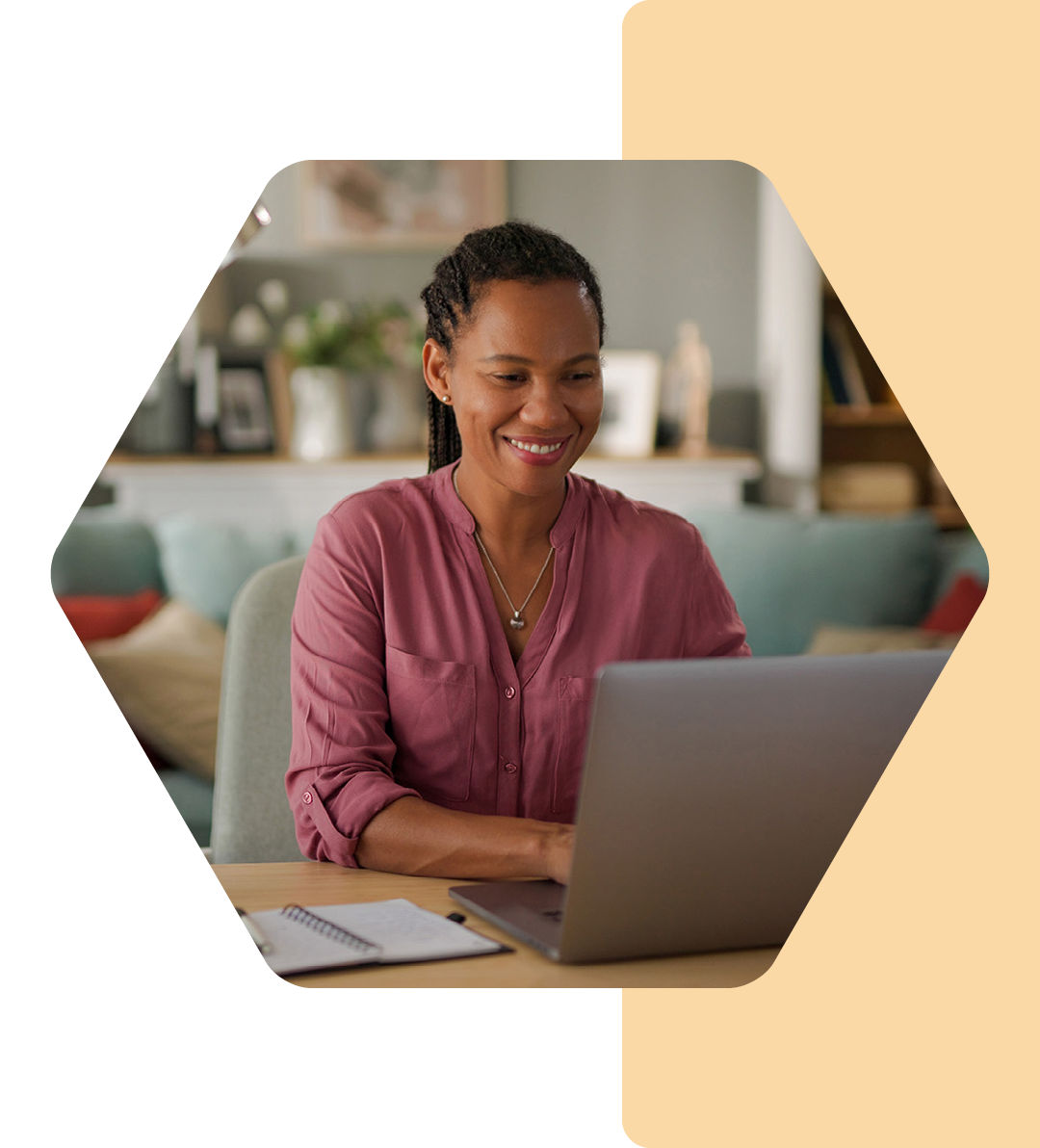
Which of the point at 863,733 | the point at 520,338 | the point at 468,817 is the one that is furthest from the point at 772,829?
the point at 520,338

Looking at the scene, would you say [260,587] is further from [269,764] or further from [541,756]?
[541,756]

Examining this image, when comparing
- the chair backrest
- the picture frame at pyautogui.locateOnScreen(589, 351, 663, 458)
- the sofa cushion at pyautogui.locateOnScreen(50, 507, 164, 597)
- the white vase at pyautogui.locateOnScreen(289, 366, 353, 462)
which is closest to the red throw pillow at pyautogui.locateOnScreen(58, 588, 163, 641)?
the sofa cushion at pyautogui.locateOnScreen(50, 507, 164, 597)

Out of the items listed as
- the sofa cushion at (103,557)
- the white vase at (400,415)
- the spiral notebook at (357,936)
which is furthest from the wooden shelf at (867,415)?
the sofa cushion at (103,557)

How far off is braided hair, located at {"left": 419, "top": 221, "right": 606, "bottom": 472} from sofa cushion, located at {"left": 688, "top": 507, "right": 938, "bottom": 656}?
0.74ft

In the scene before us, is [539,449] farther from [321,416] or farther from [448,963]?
[448,963]

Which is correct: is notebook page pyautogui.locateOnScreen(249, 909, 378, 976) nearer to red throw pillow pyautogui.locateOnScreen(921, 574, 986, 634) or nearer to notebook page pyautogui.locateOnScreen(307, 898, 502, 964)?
notebook page pyautogui.locateOnScreen(307, 898, 502, 964)

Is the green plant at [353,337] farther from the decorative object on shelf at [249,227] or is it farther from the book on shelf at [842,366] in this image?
the book on shelf at [842,366]

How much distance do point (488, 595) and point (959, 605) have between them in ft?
1.13

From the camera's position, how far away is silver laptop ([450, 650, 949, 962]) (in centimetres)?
71

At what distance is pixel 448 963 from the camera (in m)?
0.76

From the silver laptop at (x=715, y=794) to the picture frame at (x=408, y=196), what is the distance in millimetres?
414

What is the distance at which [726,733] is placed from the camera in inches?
28.6

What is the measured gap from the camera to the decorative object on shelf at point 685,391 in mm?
1101

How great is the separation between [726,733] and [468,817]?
245 mm
